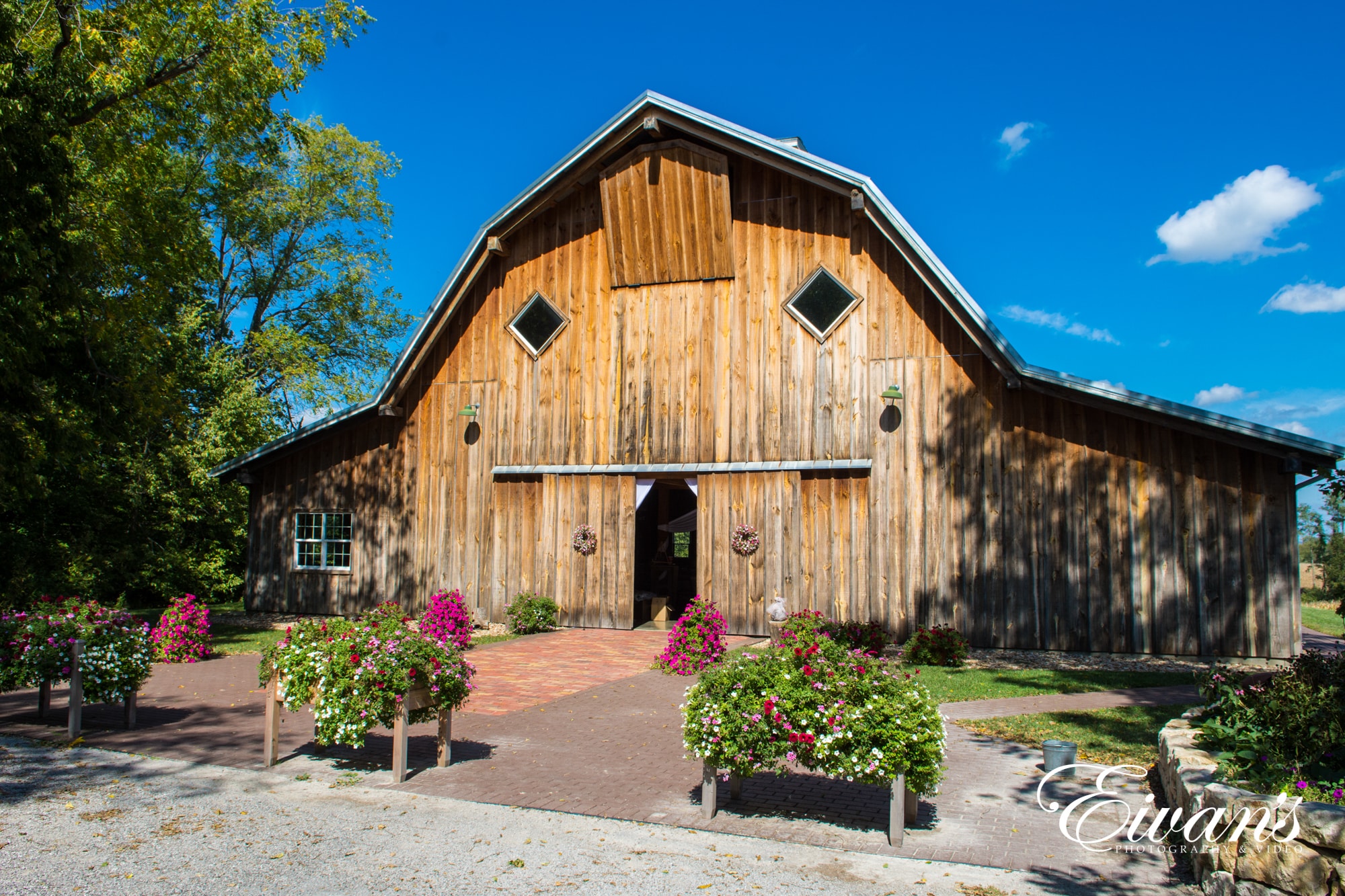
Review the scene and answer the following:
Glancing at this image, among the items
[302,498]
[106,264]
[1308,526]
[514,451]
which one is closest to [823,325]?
[514,451]

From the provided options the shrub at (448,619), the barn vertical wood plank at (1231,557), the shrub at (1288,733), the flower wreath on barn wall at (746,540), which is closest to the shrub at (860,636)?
the flower wreath on barn wall at (746,540)

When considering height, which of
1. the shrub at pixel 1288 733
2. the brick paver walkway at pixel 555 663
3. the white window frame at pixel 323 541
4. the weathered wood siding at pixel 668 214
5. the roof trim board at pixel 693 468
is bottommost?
the brick paver walkway at pixel 555 663

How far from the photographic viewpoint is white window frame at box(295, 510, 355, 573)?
1892 cm

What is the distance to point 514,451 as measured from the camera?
17516 millimetres

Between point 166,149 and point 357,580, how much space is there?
10.6 m

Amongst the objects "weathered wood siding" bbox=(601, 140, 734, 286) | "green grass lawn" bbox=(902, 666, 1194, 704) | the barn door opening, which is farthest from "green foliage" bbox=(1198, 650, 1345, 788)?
the barn door opening

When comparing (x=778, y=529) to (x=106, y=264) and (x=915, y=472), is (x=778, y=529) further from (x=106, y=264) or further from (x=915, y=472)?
(x=106, y=264)

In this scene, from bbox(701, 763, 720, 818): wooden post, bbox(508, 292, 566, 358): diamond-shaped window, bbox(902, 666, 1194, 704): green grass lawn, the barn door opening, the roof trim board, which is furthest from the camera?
the barn door opening

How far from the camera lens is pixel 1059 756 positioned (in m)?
6.93

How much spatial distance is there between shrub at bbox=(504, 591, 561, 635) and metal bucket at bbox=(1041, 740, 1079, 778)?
10.8m

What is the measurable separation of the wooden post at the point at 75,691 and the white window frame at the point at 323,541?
34.2 feet

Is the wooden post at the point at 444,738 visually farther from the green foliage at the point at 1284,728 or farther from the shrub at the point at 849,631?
the shrub at the point at 849,631

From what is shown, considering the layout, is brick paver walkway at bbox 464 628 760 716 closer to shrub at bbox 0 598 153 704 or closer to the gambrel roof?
shrub at bbox 0 598 153 704

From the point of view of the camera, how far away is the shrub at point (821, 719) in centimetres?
557
